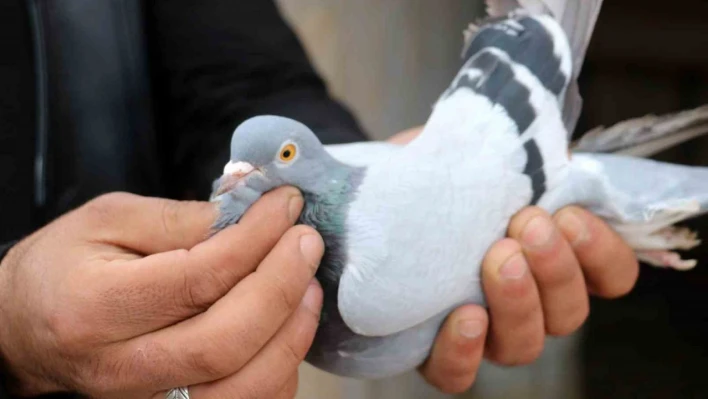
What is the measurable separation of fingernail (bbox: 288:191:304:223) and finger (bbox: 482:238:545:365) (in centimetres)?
15

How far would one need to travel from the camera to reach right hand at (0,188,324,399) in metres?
0.43

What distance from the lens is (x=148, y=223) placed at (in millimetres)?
473

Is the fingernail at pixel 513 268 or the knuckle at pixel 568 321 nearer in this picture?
the fingernail at pixel 513 268

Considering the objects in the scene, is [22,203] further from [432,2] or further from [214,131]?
[432,2]

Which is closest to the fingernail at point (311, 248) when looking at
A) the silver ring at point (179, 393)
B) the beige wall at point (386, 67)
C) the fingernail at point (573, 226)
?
the silver ring at point (179, 393)

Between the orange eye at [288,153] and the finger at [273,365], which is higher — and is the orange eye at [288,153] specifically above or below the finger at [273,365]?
above

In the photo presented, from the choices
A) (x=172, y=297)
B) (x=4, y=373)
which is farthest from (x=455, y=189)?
(x=4, y=373)

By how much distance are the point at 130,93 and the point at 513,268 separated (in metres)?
0.48

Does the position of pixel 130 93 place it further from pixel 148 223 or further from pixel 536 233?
pixel 536 233

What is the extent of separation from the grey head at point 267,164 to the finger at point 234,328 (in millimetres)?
37

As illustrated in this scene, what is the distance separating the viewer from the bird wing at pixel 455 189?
18.3 inches

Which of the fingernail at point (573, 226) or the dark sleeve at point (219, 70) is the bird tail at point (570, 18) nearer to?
the fingernail at point (573, 226)

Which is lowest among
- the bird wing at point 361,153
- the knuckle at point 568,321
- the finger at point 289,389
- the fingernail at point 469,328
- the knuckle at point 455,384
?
the knuckle at point 455,384

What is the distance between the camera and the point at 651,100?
0.82m
